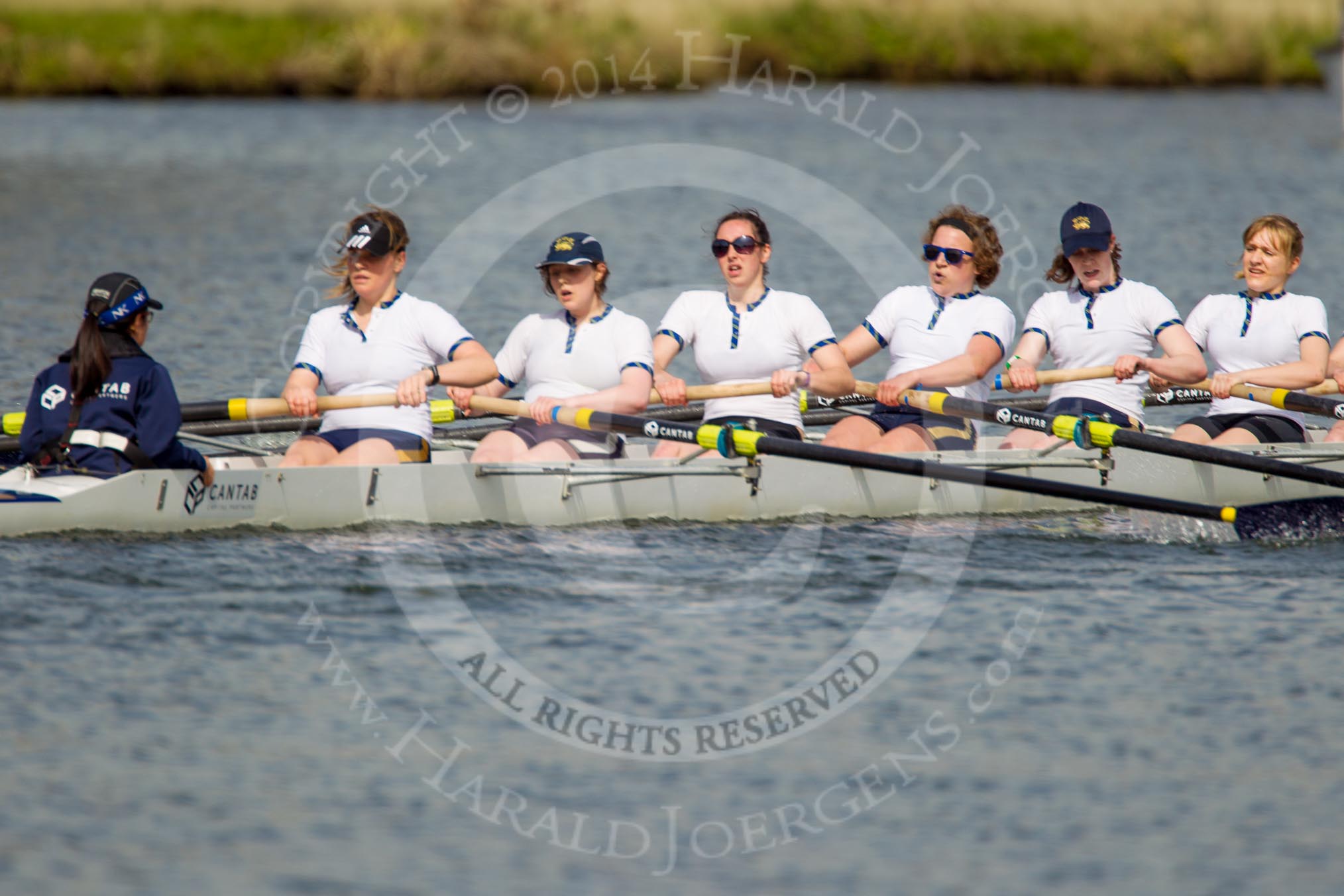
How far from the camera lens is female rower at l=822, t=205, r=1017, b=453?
10.5m

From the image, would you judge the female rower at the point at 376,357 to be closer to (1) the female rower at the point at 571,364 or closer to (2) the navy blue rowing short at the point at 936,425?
(1) the female rower at the point at 571,364

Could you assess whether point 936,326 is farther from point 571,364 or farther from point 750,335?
point 571,364

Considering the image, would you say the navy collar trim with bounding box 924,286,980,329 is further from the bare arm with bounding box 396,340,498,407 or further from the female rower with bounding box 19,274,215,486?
the female rower with bounding box 19,274,215,486

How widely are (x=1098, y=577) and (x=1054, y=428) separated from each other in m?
1.04

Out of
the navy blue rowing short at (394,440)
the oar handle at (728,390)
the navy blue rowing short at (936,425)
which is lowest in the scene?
the navy blue rowing short at (394,440)

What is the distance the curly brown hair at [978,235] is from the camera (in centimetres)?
1046

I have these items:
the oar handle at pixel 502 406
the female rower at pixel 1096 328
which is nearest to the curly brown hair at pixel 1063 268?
the female rower at pixel 1096 328

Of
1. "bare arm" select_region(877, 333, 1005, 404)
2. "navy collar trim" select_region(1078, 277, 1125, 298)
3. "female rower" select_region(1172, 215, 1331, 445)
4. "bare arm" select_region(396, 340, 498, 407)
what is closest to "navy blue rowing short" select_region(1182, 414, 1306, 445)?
"female rower" select_region(1172, 215, 1331, 445)

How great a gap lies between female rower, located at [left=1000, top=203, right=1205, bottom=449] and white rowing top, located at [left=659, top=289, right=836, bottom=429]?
1358mm

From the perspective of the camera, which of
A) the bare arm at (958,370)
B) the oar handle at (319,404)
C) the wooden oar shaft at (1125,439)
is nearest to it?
the oar handle at (319,404)

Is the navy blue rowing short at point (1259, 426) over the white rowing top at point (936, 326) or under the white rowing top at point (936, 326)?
under

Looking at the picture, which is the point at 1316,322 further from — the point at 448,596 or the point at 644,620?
the point at 448,596

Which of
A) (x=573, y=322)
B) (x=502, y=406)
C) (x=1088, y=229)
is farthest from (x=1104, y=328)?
(x=502, y=406)

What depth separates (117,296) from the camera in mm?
9062
